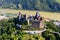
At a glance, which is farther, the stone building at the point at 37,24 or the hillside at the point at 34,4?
the hillside at the point at 34,4

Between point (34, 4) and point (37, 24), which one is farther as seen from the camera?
point (34, 4)

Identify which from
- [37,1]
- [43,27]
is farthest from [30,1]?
[43,27]

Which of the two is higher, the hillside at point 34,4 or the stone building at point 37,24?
the stone building at point 37,24

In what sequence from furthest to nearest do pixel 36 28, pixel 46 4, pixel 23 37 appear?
pixel 46 4, pixel 36 28, pixel 23 37

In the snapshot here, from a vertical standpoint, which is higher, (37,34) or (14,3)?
(37,34)

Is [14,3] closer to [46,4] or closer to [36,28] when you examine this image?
[46,4]

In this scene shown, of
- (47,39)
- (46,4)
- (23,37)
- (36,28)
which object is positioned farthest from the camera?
(46,4)

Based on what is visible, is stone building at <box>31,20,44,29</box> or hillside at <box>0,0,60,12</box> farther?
hillside at <box>0,0,60,12</box>

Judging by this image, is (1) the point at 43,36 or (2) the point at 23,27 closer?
(1) the point at 43,36

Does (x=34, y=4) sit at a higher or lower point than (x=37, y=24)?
lower

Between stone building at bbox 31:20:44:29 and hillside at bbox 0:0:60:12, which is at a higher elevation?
stone building at bbox 31:20:44:29
